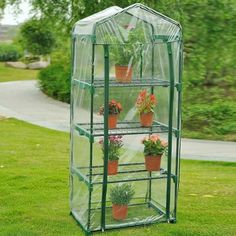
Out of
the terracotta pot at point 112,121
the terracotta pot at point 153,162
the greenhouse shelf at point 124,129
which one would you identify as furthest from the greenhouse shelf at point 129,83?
the terracotta pot at point 153,162

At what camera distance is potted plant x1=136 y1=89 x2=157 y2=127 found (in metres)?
6.11

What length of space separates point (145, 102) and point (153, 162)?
2.13 ft

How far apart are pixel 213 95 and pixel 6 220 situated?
31.6 ft

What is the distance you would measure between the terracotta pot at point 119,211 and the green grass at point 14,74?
2135 centimetres

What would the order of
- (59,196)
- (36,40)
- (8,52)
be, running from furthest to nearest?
(8,52) → (36,40) → (59,196)

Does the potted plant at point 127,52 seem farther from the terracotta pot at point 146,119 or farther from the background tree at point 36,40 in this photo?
the background tree at point 36,40

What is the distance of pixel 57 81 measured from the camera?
20.2 meters

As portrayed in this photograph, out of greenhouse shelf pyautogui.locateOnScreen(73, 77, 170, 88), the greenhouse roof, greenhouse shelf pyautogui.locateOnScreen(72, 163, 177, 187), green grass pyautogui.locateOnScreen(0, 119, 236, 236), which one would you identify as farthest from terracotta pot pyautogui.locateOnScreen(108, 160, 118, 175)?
the greenhouse roof

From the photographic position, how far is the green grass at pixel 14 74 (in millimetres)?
27827

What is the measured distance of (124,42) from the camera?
5895 mm

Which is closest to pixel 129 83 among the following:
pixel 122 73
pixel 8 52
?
pixel 122 73

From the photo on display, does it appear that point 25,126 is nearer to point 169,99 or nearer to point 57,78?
point 57,78

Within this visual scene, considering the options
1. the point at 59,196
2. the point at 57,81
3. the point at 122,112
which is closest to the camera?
the point at 122,112

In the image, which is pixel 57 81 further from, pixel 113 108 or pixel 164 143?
pixel 113 108
